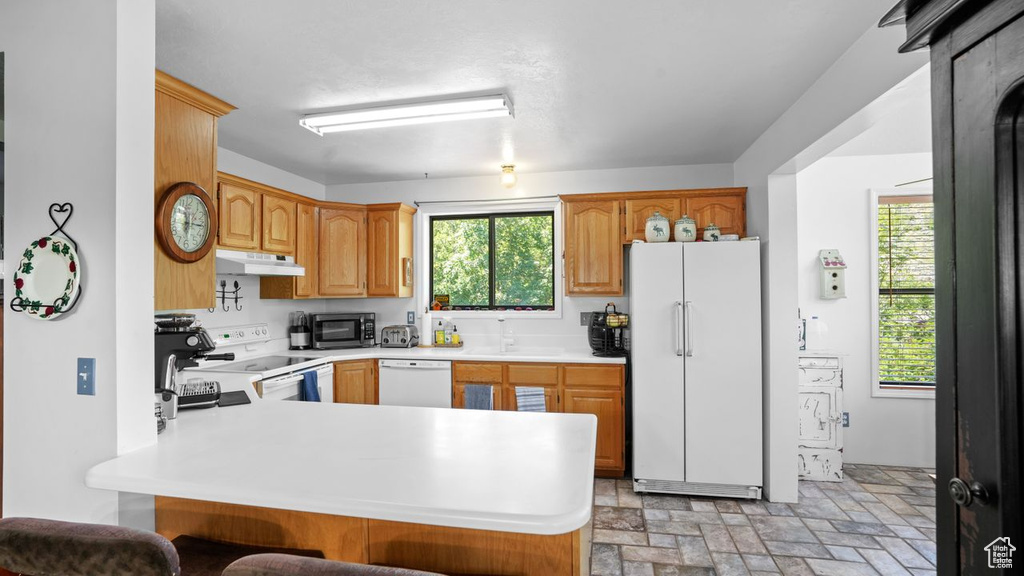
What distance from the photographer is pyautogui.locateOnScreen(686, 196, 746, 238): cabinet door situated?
3803 millimetres

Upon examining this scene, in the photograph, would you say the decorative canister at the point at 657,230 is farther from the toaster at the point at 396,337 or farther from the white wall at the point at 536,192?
the toaster at the point at 396,337

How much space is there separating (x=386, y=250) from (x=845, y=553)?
154 inches

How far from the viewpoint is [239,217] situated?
3.44 m

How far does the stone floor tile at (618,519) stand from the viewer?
116 inches

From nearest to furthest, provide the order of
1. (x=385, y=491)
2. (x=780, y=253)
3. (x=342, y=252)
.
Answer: (x=385, y=491), (x=780, y=253), (x=342, y=252)

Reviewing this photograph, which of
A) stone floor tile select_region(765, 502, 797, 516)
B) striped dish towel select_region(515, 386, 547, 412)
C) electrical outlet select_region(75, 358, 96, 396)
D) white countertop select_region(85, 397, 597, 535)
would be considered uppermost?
electrical outlet select_region(75, 358, 96, 396)

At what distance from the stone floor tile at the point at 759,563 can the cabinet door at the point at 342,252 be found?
3514 mm

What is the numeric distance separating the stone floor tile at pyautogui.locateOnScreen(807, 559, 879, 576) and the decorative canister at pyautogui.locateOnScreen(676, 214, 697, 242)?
2140 millimetres

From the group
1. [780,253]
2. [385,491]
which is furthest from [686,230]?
[385,491]

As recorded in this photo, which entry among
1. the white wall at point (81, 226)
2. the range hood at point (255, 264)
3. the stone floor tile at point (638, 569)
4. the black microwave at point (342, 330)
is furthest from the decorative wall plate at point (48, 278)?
the black microwave at point (342, 330)

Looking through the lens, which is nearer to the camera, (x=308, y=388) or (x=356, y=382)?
(x=308, y=388)

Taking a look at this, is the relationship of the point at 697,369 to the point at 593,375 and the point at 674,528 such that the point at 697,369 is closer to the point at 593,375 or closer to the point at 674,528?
the point at 593,375

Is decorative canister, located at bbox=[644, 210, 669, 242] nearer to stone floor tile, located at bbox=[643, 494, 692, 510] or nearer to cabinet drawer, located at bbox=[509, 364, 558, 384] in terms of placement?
cabinet drawer, located at bbox=[509, 364, 558, 384]

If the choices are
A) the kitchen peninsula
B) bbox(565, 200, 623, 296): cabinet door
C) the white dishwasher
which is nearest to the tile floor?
the kitchen peninsula
